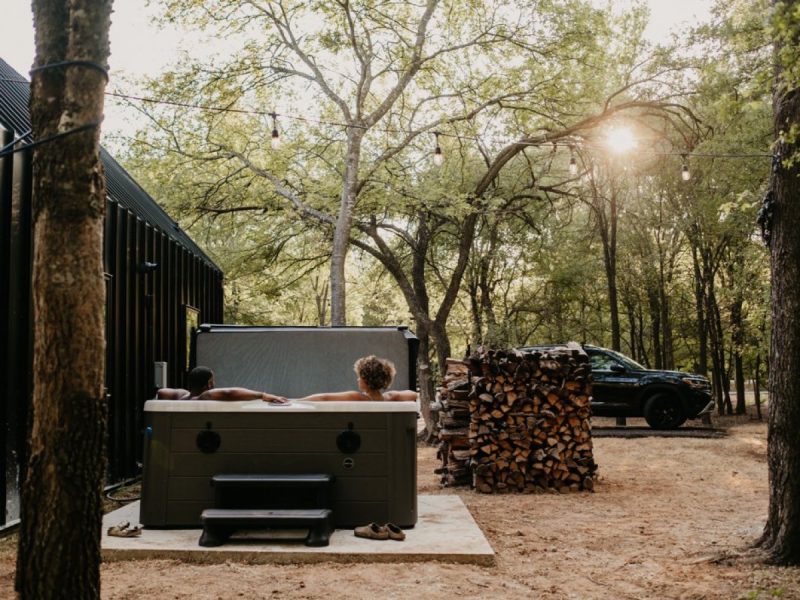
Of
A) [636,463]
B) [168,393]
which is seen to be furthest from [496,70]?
[168,393]

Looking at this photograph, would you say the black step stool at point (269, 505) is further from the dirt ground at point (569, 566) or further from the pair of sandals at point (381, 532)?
the dirt ground at point (569, 566)

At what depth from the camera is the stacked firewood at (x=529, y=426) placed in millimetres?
8750

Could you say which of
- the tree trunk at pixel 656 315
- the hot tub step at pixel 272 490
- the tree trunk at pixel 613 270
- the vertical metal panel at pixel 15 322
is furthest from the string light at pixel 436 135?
the tree trunk at pixel 656 315

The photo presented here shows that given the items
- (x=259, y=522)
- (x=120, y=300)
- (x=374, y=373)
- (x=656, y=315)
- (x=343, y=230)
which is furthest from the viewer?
(x=656, y=315)

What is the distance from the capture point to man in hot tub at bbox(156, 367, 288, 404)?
5.73 m

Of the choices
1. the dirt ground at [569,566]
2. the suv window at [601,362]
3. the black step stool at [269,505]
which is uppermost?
the suv window at [601,362]

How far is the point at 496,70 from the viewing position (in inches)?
601

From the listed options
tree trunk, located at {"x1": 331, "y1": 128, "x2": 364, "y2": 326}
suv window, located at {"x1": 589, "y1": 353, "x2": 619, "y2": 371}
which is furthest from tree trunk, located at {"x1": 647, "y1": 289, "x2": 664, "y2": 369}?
tree trunk, located at {"x1": 331, "y1": 128, "x2": 364, "y2": 326}

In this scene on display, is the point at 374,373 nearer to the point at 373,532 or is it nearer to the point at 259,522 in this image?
the point at 373,532

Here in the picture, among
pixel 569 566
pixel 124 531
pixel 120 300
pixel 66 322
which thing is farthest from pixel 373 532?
pixel 120 300

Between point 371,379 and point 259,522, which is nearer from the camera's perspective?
point 259,522

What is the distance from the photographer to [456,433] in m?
9.32

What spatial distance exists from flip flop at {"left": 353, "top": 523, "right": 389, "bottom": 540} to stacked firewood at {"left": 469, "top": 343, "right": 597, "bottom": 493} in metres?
3.46

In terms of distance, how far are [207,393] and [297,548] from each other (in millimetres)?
1422
